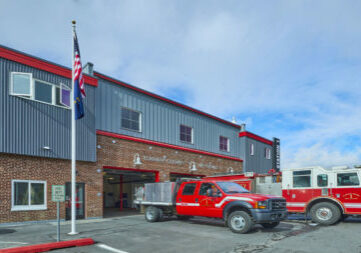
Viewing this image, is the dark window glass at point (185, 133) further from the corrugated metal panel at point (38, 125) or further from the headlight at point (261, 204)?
the headlight at point (261, 204)

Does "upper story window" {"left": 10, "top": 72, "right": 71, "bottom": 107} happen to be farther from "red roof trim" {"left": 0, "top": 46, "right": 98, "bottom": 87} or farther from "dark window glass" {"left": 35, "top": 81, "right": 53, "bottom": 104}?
"red roof trim" {"left": 0, "top": 46, "right": 98, "bottom": 87}

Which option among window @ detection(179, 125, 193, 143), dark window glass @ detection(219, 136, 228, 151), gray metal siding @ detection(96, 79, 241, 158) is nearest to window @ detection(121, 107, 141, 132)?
gray metal siding @ detection(96, 79, 241, 158)

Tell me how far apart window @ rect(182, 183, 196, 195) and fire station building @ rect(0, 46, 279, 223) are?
561 cm

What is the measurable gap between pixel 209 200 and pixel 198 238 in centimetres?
243

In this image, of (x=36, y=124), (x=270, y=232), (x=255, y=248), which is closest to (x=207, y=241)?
(x=255, y=248)

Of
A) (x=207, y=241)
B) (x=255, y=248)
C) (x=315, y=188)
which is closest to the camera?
(x=255, y=248)

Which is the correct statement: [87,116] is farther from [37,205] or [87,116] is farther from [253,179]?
[253,179]

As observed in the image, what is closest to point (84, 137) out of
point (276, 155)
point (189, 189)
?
point (189, 189)

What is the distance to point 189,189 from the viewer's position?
13969mm

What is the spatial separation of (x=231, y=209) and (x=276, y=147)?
991 inches

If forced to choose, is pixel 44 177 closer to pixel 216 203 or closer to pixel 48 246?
pixel 48 246

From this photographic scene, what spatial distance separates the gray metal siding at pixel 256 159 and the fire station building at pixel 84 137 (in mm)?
5492

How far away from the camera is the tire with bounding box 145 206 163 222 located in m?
14.9

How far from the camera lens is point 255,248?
8.97 metres
